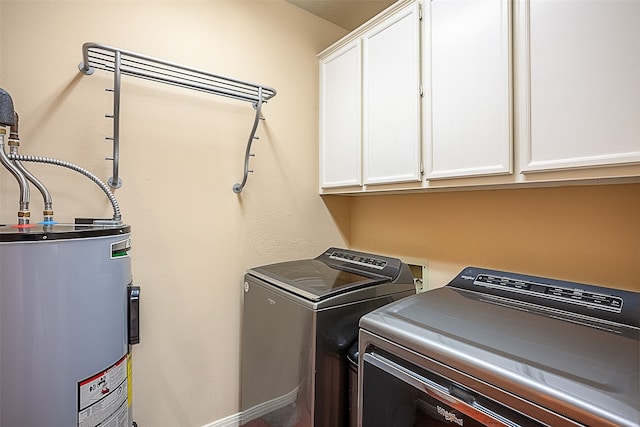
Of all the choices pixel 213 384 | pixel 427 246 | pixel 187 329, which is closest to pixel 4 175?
pixel 187 329

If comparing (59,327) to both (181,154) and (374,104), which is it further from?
(374,104)

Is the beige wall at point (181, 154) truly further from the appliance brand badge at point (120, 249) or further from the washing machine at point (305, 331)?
the appliance brand badge at point (120, 249)

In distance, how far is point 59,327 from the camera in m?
0.88

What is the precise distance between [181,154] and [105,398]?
3.42 feet

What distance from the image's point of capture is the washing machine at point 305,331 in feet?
4.09

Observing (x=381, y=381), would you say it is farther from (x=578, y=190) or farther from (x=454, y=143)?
(x=578, y=190)

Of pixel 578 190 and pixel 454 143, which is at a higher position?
pixel 454 143

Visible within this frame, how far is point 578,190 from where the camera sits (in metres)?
1.29

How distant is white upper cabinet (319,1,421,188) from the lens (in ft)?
4.88

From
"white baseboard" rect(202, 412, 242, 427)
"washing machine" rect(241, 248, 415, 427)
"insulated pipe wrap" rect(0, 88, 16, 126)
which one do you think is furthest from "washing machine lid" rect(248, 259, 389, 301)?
"insulated pipe wrap" rect(0, 88, 16, 126)

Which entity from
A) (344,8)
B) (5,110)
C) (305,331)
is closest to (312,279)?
(305,331)

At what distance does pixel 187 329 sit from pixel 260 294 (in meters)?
0.41

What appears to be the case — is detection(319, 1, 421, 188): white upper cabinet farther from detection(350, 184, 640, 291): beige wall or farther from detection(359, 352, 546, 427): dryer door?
detection(359, 352, 546, 427): dryer door

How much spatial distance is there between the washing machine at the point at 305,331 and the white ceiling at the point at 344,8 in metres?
1.47
